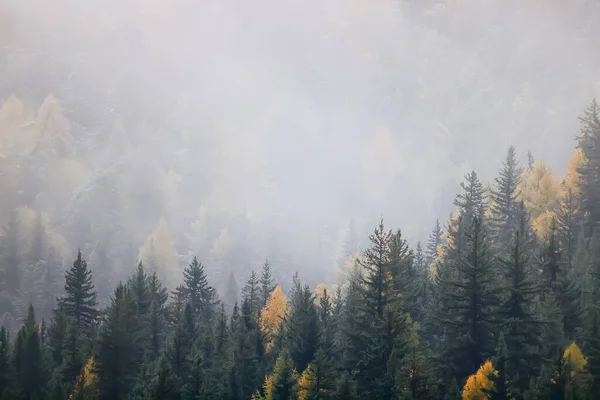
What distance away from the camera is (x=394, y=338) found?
3506 centimetres

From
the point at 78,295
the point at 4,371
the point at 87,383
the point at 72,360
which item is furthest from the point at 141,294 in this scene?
the point at 87,383

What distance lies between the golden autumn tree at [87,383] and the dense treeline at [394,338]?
0.11 m

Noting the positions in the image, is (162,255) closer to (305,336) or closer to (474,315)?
(305,336)

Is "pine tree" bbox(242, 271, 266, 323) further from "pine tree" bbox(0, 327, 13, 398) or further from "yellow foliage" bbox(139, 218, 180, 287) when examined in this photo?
"yellow foliage" bbox(139, 218, 180, 287)

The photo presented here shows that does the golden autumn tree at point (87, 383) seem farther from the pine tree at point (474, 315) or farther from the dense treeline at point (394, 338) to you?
the pine tree at point (474, 315)

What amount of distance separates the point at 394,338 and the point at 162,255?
12872 cm

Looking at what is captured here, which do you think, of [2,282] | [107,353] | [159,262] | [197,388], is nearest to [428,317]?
[197,388]

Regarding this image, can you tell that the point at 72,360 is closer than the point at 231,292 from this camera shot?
Yes

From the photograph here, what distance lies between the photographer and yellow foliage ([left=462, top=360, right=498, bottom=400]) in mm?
31531

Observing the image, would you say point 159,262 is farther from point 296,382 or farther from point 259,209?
point 296,382

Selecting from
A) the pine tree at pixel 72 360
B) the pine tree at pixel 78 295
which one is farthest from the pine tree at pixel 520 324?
the pine tree at pixel 78 295

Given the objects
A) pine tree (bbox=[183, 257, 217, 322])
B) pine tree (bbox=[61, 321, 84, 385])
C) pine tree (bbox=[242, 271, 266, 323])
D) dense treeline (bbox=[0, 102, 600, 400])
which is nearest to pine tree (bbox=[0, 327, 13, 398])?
dense treeline (bbox=[0, 102, 600, 400])

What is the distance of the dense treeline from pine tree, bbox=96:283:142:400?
0.30 ft

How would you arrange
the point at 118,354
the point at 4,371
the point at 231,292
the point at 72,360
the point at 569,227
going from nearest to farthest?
1. the point at 118,354
2. the point at 72,360
3. the point at 4,371
4. the point at 569,227
5. the point at 231,292
